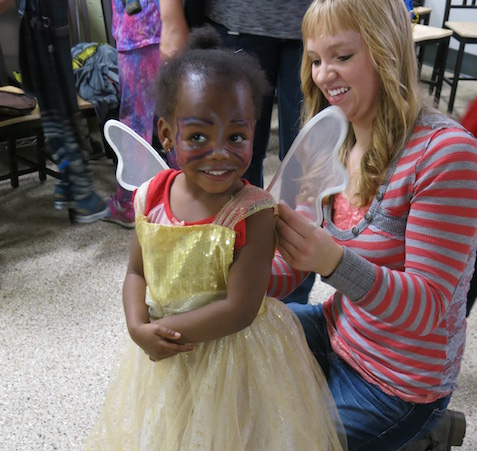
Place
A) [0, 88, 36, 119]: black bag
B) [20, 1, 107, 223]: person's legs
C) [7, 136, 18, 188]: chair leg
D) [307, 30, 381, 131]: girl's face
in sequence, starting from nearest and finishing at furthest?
[307, 30, 381, 131]: girl's face, [20, 1, 107, 223]: person's legs, [0, 88, 36, 119]: black bag, [7, 136, 18, 188]: chair leg

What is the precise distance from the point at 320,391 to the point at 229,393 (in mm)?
200

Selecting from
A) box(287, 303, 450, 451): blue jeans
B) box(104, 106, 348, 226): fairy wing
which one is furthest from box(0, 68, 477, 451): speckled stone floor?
box(104, 106, 348, 226): fairy wing

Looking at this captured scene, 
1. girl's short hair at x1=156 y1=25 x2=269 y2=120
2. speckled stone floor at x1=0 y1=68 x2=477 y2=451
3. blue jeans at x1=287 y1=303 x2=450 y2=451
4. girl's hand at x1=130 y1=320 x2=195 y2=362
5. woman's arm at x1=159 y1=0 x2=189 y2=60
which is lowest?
speckled stone floor at x1=0 y1=68 x2=477 y2=451

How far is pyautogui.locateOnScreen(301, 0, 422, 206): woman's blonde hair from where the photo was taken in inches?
37.5

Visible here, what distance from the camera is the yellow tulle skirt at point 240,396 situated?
2.93 ft

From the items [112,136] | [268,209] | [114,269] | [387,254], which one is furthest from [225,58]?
[114,269]

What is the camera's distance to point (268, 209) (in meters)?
0.83

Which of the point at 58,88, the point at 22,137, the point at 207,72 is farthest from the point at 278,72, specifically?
the point at 22,137

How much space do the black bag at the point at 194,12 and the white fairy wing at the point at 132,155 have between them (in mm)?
720

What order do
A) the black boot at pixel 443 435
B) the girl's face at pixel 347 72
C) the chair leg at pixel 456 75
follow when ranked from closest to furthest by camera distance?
the girl's face at pixel 347 72 < the black boot at pixel 443 435 < the chair leg at pixel 456 75

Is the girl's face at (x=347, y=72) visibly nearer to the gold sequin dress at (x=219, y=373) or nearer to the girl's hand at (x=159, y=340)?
the gold sequin dress at (x=219, y=373)

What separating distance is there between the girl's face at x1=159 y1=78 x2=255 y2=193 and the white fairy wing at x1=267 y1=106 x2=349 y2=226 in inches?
4.3

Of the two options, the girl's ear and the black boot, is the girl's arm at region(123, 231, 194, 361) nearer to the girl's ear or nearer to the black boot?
the girl's ear

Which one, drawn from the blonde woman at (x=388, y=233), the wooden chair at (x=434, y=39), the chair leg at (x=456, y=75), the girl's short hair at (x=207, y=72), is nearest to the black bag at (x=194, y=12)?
the blonde woman at (x=388, y=233)
